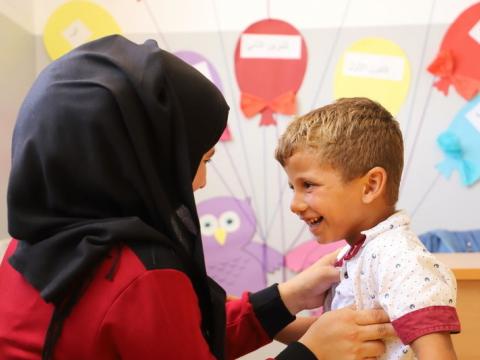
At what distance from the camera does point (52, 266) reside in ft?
2.17

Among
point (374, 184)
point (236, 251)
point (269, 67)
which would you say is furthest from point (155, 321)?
point (269, 67)

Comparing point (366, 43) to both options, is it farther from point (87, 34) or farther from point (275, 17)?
point (87, 34)

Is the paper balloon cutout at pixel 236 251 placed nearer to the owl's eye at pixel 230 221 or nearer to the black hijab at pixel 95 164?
the owl's eye at pixel 230 221

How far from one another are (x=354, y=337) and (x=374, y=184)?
0.81 ft

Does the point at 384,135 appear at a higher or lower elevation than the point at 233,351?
higher

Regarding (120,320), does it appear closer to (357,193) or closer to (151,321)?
(151,321)

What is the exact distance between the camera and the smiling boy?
2.52 feet

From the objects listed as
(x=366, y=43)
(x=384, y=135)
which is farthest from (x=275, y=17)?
(x=384, y=135)

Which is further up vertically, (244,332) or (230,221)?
(244,332)

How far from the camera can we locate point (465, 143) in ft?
4.98

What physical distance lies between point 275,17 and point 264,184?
1.69 ft

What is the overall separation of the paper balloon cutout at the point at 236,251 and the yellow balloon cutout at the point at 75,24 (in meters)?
0.67

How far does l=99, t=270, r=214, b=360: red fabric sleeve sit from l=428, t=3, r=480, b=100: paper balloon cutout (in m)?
1.18

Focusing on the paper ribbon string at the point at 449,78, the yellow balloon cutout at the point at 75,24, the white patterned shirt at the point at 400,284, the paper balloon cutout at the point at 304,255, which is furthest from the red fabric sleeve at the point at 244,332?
the yellow balloon cutout at the point at 75,24
